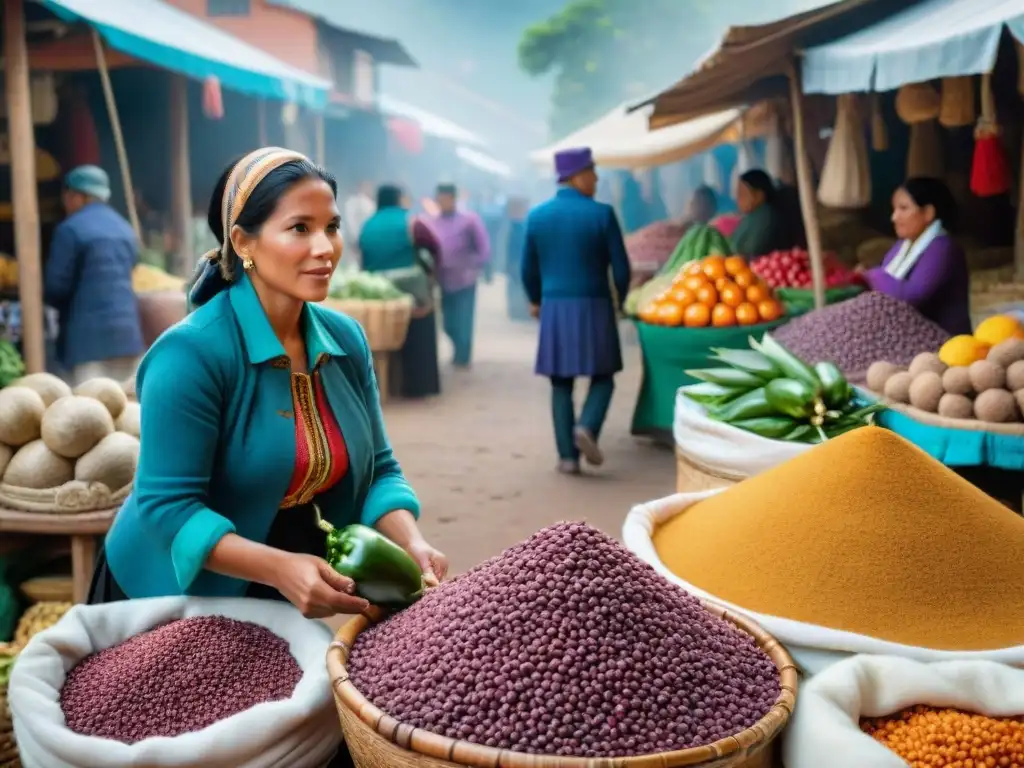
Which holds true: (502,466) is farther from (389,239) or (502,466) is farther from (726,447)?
(726,447)

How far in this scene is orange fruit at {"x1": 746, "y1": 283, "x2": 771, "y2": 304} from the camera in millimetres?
5375

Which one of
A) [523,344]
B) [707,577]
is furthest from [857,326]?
[523,344]

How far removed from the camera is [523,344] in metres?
11.3

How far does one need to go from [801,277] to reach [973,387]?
3674 mm

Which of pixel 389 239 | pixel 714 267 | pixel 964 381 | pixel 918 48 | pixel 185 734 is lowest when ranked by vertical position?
pixel 185 734

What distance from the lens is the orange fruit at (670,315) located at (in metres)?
5.34

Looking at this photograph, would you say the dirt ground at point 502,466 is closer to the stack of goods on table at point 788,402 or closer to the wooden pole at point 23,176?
the stack of goods on table at point 788,402

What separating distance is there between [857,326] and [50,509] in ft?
9.00

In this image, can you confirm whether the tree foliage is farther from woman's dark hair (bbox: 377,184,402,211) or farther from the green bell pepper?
the green bell pepper

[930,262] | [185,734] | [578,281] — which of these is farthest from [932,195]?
[185,734]

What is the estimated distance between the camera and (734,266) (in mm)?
5609

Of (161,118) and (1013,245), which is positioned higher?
(161,118)

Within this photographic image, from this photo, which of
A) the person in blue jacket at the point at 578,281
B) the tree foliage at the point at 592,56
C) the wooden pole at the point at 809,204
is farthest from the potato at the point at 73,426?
the tree foliage at the point at 592,56

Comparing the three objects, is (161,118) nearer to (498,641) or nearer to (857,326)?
(857,326)
